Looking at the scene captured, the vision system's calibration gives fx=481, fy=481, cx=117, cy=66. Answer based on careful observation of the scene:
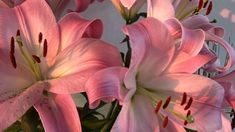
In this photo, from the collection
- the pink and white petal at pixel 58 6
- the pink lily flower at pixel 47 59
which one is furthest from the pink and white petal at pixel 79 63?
the pink and white petal at pixel 58 6

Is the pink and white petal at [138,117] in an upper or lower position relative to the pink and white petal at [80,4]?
lower

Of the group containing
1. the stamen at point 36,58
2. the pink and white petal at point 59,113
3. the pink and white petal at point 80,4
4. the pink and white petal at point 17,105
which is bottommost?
the pink and white petal at point 59,113

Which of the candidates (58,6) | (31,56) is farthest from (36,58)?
(58,6)

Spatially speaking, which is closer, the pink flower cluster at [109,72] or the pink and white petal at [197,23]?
the pink flower cluster at [109,72]

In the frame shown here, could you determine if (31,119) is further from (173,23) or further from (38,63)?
(173,23)

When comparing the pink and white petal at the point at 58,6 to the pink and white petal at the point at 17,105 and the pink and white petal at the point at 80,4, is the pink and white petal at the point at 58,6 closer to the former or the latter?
the pink and white petal at the point at 80,4

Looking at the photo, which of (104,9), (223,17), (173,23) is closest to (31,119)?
(173,23)
